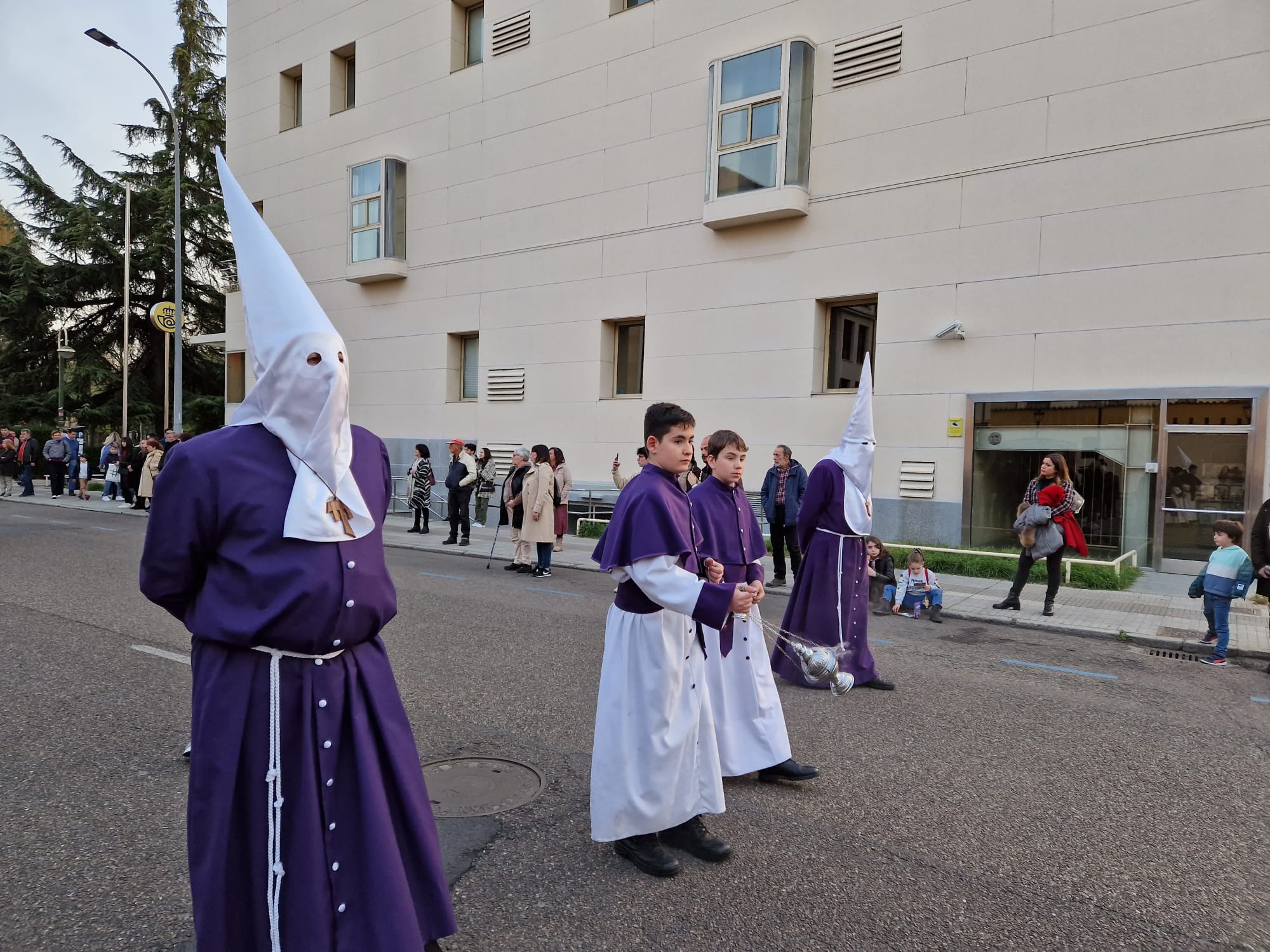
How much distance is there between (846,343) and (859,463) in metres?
9.83

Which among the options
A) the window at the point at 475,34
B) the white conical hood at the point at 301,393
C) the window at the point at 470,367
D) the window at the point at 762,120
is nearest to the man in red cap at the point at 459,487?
the window at the point at 470,367

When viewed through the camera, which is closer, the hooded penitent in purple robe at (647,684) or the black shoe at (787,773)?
the hooded penitent in purple robe at (647,684)

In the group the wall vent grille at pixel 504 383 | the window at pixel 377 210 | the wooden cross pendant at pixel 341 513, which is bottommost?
the wooden cross pendant at pixel 341 513

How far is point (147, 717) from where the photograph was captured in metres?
5.27

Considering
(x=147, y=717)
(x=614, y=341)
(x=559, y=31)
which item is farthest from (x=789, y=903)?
(x=559, y=31)

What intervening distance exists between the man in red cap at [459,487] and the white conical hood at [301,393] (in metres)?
13.0

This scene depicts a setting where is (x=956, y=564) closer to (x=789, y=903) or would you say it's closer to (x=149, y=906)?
(x=789, y=903)

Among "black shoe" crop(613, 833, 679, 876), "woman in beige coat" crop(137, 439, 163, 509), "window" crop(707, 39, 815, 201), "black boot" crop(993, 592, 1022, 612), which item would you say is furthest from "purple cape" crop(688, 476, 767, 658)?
"woman in beige coat" crop(137, 439, 163, 509)

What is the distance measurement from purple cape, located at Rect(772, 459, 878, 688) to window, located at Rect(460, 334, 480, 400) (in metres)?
15.5

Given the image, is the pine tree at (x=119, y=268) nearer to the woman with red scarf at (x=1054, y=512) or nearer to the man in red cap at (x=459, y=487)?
the man in red cap at (x=459, y=487)

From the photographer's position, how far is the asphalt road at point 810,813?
3.10 meters

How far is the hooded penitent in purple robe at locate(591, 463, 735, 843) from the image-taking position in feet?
11.3

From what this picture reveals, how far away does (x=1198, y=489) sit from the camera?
1234 cm

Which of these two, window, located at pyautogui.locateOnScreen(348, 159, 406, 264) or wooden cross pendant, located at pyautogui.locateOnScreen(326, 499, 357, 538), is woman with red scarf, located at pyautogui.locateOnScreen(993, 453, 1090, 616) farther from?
window, located at pyautogui.locateOnScreen(348, 159, 406, 264)
